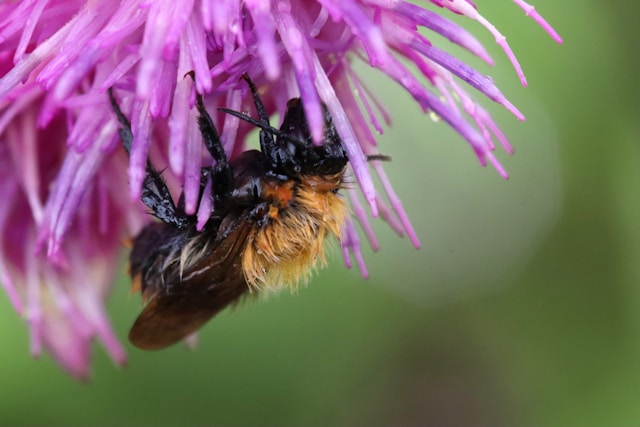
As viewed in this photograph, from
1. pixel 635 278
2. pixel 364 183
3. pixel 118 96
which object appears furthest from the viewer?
pixel 635 278

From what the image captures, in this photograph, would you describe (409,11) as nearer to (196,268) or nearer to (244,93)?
(244,93)

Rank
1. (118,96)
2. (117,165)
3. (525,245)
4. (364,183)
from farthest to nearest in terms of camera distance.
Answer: (525,245)
(117,165)
(118,96)
(364,183)

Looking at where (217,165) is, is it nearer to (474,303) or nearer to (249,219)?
(249,219)

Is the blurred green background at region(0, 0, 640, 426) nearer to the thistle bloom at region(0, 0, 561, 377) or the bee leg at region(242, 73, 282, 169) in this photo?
the thistle bloom at region(0, 0, 561, 377)

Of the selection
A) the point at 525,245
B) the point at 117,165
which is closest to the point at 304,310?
the point at 525,245

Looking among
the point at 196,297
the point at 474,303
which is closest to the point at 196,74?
the point at 196,297

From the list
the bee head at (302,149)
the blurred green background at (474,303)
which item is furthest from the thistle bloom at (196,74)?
the blurred green background at (474,303)
